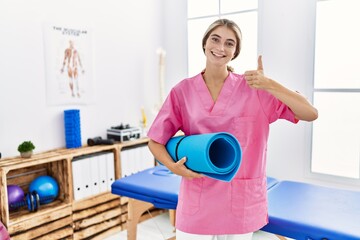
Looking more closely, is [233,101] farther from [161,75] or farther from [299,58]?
[161,75]

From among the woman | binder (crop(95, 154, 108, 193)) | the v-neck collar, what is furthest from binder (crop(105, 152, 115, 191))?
the v-neck collar

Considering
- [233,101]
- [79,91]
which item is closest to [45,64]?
[79,91]

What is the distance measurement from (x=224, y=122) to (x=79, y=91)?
76.5 inches

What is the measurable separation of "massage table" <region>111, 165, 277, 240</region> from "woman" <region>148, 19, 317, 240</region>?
0.68m

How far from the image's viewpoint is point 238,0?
121 inches

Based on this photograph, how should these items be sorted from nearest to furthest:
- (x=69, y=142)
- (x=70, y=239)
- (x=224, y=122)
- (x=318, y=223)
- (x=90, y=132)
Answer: (x=224, y=122) → (x=318, y=223) → (x=70, y=239) → (x=69, y=142) → (x=90, y=132)

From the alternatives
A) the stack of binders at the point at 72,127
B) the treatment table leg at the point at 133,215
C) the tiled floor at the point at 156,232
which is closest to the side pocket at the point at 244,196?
the treatment table leg at the point at 133,215

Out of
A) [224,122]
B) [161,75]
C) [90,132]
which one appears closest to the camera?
[224,122]

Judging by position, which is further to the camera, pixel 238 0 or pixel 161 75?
pixel 161 75

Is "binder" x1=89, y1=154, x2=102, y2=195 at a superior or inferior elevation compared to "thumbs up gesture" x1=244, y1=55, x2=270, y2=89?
inferior

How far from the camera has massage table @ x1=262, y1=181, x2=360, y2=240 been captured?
151cm

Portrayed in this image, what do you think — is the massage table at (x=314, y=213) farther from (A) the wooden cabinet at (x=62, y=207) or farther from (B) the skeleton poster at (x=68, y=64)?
(B) the skeleton poster at (x=68, y=64)

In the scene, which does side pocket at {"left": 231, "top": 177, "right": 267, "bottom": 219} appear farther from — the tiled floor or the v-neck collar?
the tiled floor

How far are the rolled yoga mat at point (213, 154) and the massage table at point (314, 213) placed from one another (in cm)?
62
